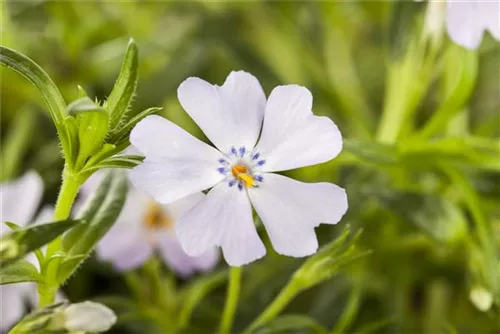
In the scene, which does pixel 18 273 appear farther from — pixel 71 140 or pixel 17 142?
pixel 17 142

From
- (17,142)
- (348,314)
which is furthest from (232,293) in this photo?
(17,142)

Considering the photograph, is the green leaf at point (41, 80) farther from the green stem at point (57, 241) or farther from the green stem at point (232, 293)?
the green stem at point (232, 293)

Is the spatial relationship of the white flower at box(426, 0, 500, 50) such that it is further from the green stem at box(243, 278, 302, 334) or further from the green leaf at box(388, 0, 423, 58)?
the green stem at box(243, 278, 302, 334)

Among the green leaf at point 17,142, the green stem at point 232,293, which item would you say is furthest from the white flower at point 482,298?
the green leaf at point 17,142

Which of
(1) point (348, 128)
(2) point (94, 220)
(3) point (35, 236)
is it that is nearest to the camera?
(3) point (35, 236)

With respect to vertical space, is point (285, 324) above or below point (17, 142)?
below

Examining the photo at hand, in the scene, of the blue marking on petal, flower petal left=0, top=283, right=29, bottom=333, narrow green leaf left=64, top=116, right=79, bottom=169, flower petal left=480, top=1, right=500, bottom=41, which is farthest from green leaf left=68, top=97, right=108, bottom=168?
flower petal left=480, top=1, right=500, bottom=41
